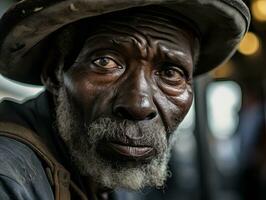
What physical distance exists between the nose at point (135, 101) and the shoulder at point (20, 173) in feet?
1.12

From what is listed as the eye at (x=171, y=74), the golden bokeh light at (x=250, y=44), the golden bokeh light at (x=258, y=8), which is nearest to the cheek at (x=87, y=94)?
the eye at (x=171, y=74)

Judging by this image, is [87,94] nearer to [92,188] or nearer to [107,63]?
[107,63]

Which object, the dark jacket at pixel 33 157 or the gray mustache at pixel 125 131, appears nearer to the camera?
the dark jacket at pixel 33 157

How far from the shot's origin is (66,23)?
85.5 inches

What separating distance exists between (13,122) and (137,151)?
482mm

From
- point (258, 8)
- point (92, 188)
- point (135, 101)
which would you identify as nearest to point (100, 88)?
point (135, 101)

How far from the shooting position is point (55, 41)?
7.80ft

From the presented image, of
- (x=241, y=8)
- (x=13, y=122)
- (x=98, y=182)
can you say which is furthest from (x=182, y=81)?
(x=13, y=122)

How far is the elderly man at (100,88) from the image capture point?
82.9 inches

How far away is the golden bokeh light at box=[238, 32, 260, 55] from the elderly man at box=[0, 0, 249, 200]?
20.3 ft

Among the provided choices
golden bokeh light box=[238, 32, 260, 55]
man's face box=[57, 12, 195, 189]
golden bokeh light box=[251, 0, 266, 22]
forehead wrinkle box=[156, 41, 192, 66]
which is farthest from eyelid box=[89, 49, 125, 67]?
golden bokeh light box=[238, 32, 260, 55]

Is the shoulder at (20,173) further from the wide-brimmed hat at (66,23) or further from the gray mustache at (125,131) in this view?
the wide-brimmed hat at (66,23)

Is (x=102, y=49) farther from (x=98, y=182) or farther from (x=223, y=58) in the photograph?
(x=223, y=58)

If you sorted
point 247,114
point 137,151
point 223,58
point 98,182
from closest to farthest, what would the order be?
1. point 137,151
2. point 98,182
3. point 223,58
4. point 247,114
